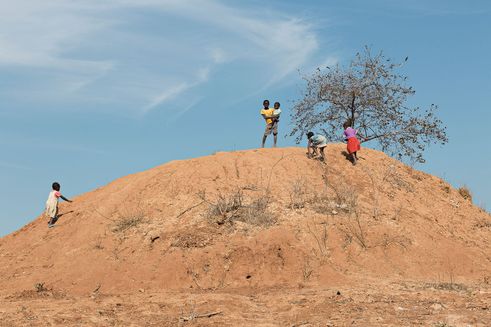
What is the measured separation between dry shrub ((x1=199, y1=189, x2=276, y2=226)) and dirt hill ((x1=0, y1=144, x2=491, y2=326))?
3 centimetres

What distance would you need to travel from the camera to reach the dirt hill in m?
11.2

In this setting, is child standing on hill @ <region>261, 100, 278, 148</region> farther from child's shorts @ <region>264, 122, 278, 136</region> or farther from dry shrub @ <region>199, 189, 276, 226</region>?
dry shrub @ <region>199, 189, 276, 226</region>

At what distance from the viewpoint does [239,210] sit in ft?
41.5

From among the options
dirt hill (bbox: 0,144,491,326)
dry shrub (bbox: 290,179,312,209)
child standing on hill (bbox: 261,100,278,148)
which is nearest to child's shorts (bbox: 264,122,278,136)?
child standing on hill (bbox: 261,100,278,148)

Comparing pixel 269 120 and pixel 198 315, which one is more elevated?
pixel 269 120

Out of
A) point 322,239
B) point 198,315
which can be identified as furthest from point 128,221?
point 198,315

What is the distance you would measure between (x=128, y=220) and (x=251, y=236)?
2.78 m

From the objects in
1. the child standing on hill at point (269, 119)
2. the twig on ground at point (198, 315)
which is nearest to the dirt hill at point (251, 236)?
the twig on ground at point (198, 315)

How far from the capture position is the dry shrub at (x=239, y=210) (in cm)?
1233

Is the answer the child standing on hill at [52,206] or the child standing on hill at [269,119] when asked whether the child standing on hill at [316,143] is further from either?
the child standing on hill at [52,206]

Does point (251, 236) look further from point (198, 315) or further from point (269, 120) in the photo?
point (269, 120)

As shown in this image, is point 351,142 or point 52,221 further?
point 351,142

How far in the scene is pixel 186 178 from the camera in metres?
14.1

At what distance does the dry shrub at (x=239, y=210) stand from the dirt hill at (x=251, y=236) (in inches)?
1.2
